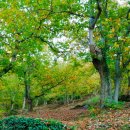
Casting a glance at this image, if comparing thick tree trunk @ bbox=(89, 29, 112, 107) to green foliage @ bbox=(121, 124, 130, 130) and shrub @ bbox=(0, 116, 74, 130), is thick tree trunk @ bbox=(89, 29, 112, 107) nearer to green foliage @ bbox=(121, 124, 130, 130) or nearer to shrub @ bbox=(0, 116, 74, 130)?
green foliage @ bbox=(121, 124, 130, 130)

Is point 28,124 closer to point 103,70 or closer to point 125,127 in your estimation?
point 125,127

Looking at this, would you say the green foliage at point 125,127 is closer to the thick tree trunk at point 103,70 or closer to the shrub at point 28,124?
the shrub at point 28,124

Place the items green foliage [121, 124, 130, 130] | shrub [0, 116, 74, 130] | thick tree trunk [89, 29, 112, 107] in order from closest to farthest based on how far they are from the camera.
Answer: shrub [0, 116, 74, 130]
green foliage [121, 124, 130, 130]
thick tree trunk [89, 29, 112, 107]

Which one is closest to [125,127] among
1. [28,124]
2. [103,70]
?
[28,124]

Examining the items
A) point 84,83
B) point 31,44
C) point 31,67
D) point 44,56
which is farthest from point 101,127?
point 84,83

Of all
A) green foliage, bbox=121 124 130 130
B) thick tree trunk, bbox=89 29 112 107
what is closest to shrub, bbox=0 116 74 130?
green foliage, bbox=121 124 130 130

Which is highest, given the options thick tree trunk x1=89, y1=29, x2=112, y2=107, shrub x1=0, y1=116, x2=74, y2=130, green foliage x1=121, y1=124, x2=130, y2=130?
thick tree trunk x1=89, y1=29, x2=112, y2=107

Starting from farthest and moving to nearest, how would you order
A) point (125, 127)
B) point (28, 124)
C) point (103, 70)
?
point (103, 70) → point (125, 127) → point (28, 124)

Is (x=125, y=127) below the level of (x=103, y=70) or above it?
below

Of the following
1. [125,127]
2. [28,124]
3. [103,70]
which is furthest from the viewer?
[103,70]

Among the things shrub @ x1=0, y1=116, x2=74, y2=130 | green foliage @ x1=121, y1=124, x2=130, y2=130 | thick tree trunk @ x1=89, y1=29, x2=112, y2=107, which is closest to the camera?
shrub @ x1=0, y1=116, x2=74, y2=130

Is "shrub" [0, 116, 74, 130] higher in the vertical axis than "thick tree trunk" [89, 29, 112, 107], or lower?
lower

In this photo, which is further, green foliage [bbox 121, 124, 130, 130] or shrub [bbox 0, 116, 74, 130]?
green foliage [bbox 121, 124, 130, 130]

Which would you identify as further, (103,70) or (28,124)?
(103,70)
